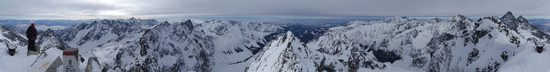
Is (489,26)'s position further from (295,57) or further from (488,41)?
(295,57)

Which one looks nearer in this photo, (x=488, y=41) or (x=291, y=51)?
(x=291, y=51)

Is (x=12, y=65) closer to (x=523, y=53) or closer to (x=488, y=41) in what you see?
(x=523, y=53)

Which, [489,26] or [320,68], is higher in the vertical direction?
[489,26]

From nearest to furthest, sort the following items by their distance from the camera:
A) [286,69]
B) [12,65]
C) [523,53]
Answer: [12,65] < [286,69] < [523,53]

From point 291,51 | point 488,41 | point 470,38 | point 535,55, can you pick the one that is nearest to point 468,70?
point 488,41

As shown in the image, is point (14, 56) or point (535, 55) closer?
point (14, 56)

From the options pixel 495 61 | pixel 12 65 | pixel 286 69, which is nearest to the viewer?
pixel 12 65

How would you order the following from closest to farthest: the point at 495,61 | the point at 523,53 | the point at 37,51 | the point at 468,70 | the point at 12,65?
the point at 12,65 → the point at 37,51 → the point at 523,53 → the point at 495,61 → the point at 468,70

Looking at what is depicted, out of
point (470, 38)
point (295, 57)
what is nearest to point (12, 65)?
point (295, 57)

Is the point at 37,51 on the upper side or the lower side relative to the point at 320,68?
upper
